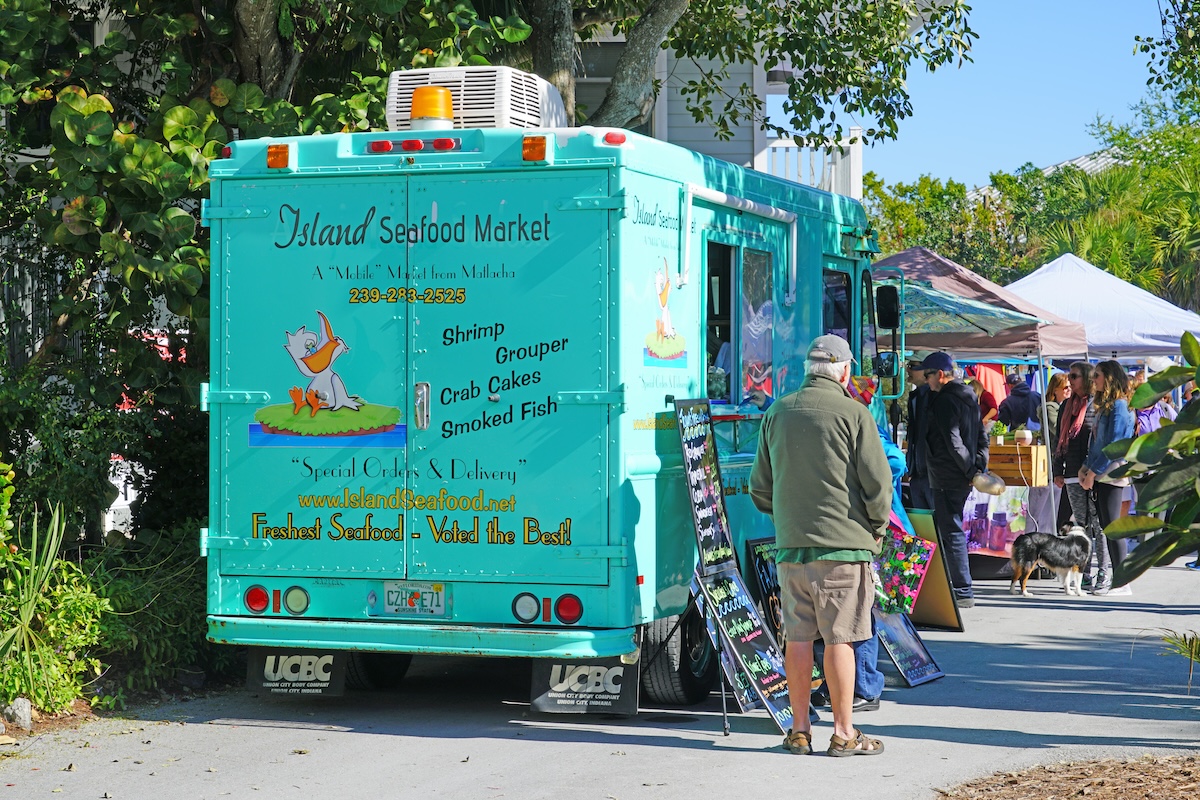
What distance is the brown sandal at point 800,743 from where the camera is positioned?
6.87 metres

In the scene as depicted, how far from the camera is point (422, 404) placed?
23.8 ft

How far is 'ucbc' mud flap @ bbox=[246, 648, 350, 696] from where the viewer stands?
25.1ft

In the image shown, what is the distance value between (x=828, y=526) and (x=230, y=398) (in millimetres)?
3154

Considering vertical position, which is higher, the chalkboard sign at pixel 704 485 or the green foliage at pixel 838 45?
the green foliage at pixel 838 45

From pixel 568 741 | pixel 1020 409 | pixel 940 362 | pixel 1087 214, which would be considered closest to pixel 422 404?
pixel 568 741

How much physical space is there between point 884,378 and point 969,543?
11.1 feet

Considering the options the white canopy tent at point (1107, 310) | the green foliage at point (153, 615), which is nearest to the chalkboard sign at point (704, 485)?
the green foliage at point (153, 615)

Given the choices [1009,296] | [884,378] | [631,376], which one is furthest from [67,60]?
[1009,296]

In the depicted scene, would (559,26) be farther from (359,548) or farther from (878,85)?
(359,548)

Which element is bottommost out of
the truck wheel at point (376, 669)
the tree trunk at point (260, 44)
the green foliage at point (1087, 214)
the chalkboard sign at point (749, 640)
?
the truck wheel at point (376, 669)

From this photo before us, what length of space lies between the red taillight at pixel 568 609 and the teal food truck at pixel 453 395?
1 cm

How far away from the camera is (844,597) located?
6781mm

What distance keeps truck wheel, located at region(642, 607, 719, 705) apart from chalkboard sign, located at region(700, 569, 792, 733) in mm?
214

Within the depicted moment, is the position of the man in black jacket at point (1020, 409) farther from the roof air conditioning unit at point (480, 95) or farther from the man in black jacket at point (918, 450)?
the roof air conditioning unit at point (480, 95)
